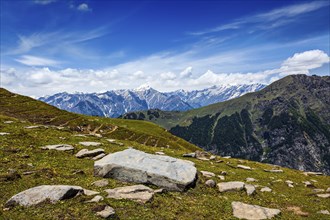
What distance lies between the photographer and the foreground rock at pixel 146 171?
29625 millimetres

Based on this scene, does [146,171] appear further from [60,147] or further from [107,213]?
[60,147]

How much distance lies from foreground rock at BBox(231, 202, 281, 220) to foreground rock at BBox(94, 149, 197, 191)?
527 cm

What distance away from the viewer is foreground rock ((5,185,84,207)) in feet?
72.4

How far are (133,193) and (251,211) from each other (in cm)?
1063

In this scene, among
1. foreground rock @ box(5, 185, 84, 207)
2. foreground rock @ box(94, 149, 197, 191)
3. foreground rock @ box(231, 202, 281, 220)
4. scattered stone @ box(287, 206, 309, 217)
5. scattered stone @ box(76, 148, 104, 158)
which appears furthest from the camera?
scattered stone @ box(76, 148, 104, 158)

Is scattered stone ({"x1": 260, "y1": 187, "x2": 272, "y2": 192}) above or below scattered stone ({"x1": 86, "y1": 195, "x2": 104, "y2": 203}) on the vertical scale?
below

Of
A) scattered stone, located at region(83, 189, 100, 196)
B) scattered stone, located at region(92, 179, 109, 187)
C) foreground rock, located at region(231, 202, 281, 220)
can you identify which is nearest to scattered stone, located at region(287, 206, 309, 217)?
foreground rock, located at region(231, 202, 281, 220)

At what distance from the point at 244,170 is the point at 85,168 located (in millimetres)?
27290

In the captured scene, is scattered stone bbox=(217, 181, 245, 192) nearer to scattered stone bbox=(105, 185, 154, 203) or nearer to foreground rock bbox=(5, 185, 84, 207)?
scattered stone bbox=(105, 185, 154, 203)

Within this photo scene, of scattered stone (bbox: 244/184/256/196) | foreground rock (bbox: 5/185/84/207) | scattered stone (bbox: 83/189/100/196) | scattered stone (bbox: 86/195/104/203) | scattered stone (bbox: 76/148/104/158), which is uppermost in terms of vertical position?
scattered stone (bbox: 76/148/104/158)

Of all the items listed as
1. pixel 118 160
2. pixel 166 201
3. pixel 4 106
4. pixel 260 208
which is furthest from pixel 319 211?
pixel 4 106

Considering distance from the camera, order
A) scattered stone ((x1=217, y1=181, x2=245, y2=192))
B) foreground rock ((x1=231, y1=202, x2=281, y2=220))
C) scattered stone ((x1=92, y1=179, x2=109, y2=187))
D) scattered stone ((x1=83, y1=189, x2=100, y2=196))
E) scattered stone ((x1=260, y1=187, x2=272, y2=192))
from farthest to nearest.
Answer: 1. scattered stone ((x1=260, y1=187, x2=272, y2=192))
2. scattered stone ((x1=217, y1=181, x2=245, y2=192))
3. scattered stone ((x1=92, y1=179, x2=109, y2=187))
4. foreground rock ((x1=231, y1=202, x2=281, y2=220))
5. scattered stone ((x1=83, y1=189, x2=100, y2=196))

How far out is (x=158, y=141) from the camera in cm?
11769

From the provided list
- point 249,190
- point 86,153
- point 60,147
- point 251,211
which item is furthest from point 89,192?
point 249,190
